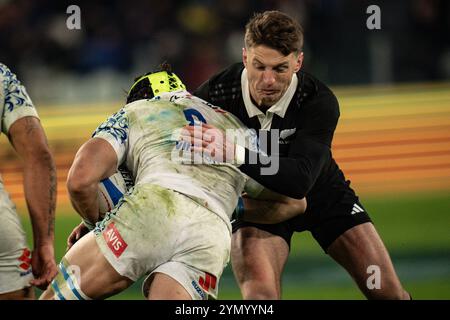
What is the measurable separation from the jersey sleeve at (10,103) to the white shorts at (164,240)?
531 mm

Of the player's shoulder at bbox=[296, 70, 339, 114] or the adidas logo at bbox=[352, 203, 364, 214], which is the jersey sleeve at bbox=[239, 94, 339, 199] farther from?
the adidas logo at bbox=[352, 203, 364, 214]

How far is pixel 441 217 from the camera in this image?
834 centimetres

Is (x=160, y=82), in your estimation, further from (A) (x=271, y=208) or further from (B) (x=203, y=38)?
(B) (x=203, y=38)

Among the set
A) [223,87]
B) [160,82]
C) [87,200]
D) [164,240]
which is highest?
[160,82]

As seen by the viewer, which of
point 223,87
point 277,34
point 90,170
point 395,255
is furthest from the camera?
point 395,255

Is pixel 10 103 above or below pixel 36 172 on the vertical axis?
above

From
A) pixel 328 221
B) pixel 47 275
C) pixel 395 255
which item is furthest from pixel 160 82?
pixel 395 255

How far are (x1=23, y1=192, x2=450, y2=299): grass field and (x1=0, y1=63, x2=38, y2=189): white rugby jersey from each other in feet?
9.74

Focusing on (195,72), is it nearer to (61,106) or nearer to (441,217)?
(61,106)

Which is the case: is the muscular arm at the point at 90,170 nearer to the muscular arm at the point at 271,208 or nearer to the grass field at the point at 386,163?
the muscular arm at the point at 271,208

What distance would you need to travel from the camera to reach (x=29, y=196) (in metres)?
3.53

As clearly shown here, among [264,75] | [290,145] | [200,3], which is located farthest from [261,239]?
[200,3]

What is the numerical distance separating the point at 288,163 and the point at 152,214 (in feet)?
2.43

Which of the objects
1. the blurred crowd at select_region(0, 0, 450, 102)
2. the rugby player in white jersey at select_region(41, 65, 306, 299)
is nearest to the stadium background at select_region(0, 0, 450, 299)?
the blurred crowd at select_region(0, 0, 450, 102)
